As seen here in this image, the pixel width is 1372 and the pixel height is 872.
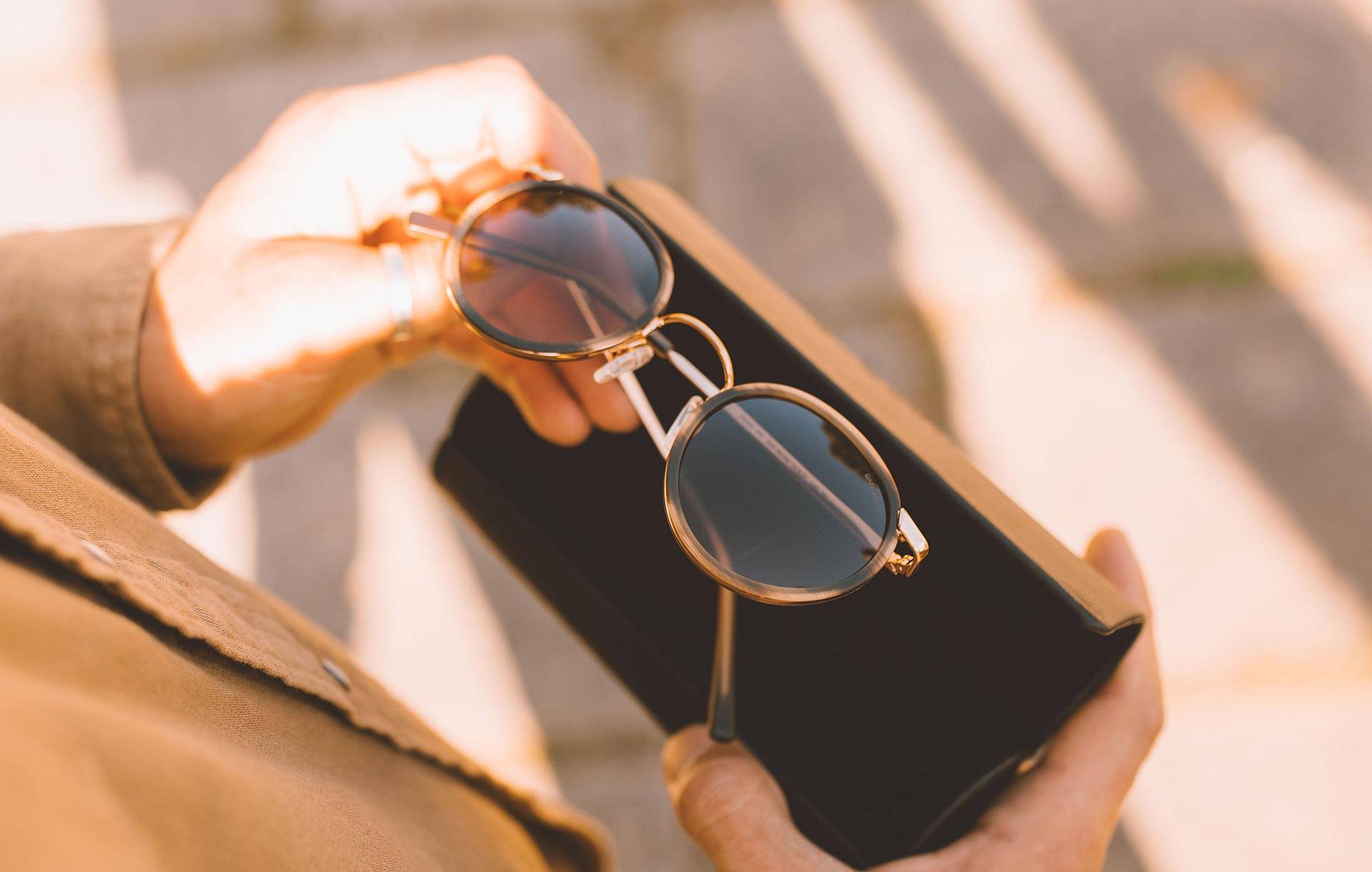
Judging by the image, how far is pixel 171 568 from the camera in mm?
569

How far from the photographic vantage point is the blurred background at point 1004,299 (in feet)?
4.23

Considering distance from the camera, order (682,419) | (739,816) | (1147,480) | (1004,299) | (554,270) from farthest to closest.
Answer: (1004,299) < (1147,480) < (554,270) < (682,419) < (739,816)

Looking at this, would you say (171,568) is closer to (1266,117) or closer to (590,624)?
(590,624)

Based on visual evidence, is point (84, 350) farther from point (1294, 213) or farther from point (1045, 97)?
point (1294, 213)

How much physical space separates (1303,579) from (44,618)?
1.54m

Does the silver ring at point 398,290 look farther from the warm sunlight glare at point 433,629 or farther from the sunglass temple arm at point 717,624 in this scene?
the warm sunlight glare at point 433,629

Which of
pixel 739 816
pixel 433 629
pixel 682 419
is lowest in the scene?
pixel 433 629

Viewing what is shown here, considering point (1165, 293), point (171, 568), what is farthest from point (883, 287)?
point (171, 568)

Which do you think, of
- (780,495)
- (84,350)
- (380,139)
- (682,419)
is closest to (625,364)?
(682,419)

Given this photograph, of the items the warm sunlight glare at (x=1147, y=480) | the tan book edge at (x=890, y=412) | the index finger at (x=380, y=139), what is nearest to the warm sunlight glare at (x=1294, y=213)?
the warm sunlight glare at (x=1147, y=480)

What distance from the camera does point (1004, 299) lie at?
1473mm

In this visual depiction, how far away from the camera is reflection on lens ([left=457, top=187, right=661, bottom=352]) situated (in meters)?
0.87

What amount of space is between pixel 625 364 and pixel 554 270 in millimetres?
172

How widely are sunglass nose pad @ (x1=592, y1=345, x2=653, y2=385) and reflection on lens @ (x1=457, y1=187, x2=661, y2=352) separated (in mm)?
35
